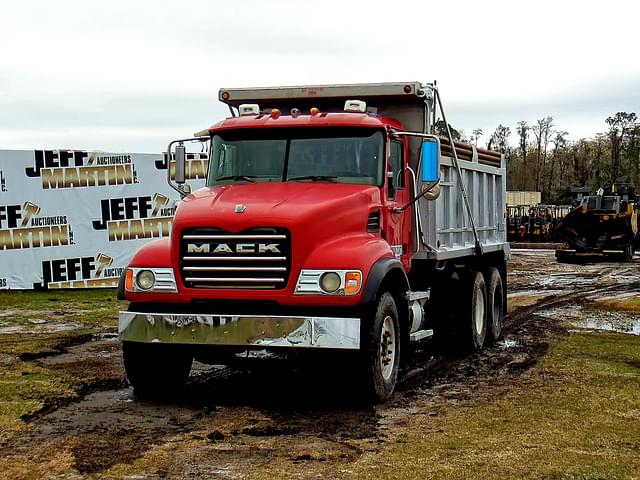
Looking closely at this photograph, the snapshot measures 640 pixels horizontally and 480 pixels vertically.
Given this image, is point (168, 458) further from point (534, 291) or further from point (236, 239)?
point (534, 291)

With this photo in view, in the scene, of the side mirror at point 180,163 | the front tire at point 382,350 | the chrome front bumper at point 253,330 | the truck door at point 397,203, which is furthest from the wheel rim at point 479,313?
the chrome front bumper at point 253,330

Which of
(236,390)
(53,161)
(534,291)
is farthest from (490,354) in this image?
(53,161)

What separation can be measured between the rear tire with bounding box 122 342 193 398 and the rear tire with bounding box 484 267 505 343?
5182 mm

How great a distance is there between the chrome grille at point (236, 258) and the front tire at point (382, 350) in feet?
2.87

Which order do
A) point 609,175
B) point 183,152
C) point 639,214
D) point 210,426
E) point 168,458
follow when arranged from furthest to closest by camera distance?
point 609,175
point 639,214
point 183,152
point 210,426
point 168,458

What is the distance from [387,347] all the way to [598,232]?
86.8ft

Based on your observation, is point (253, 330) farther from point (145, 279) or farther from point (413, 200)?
point (413, 200)

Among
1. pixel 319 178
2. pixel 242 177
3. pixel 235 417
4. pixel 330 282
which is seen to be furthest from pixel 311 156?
pixel 235 417

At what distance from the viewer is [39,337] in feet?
42.2

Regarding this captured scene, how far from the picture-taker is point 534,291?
69.1 feet

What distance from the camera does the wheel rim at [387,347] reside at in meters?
8.52

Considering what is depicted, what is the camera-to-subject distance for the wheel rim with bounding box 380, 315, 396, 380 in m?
8.52

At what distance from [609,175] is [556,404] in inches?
2755

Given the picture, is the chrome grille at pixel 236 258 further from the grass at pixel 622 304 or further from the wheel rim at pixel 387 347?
the grass at pixel 622 304
